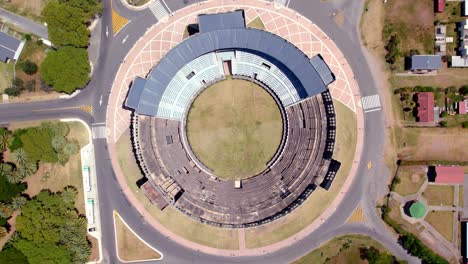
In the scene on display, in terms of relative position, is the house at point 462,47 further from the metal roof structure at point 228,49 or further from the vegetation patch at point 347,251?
the vegetation patch at point 347,251

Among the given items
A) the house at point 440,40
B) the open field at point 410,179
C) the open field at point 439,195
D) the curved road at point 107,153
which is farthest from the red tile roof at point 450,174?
the house at point 440,40

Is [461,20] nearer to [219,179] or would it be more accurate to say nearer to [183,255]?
[219,179]

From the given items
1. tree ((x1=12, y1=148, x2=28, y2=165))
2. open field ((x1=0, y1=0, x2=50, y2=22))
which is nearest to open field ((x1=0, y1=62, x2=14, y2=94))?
open field ((x1=0, y1=0, x2=50, y2=22))

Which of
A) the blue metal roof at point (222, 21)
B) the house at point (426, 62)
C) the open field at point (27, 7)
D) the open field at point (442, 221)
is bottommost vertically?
the open field at point (442, 221)

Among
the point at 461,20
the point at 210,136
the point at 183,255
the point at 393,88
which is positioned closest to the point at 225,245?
the point at 183,255

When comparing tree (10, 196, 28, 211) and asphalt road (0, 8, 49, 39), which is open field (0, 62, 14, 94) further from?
tree (10, 196, 28, 211)

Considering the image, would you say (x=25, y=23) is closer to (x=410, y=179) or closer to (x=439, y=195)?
(x=410, y=179)
